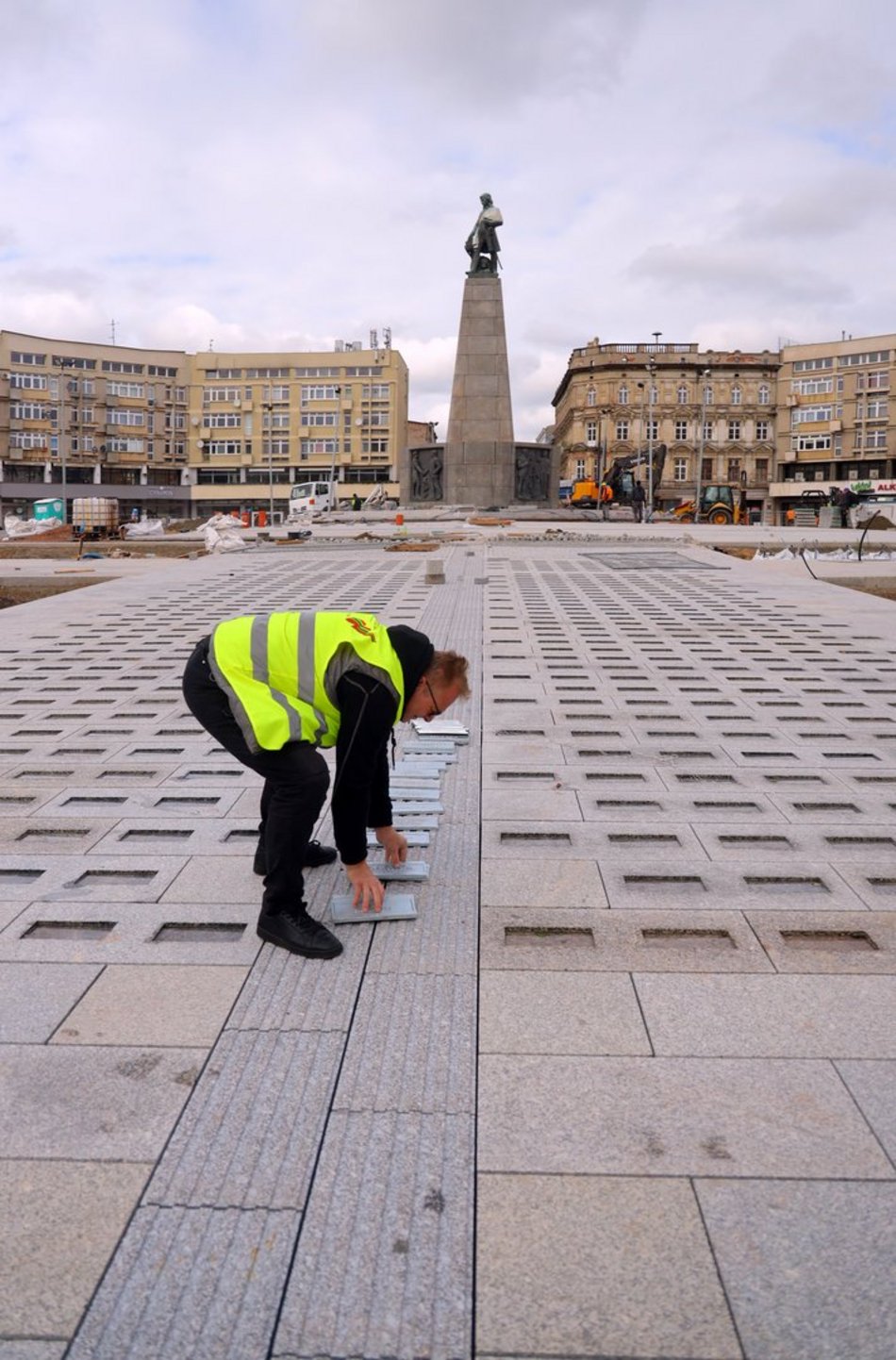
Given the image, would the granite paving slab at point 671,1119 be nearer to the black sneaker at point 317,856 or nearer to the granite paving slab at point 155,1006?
the granite paving slab at point 155,1006

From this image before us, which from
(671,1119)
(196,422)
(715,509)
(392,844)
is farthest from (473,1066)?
(196,422)

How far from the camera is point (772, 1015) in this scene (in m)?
3.24

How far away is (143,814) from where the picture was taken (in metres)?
5.21

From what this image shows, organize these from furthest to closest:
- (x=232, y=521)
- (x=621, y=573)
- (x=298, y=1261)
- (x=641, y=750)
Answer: (x=232, y=521) < (x=621, y=573) < (x=641, y=750) < (x=298, y=1261)

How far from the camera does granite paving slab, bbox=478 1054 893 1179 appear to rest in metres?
2.51

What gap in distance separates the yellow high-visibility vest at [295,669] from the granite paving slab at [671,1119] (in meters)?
1.15

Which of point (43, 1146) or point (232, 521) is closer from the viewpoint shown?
point (43, 1146)

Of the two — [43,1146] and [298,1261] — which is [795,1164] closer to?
[298,1261]

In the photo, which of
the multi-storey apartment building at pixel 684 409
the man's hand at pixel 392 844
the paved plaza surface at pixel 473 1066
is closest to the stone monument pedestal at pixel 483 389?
the paved plaza surface at pixel 473 1066

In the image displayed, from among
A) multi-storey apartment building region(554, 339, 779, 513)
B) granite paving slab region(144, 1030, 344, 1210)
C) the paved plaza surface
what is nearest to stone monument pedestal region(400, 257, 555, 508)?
the paved plaza surface

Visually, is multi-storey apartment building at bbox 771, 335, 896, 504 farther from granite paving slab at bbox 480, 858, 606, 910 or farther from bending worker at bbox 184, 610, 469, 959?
bending worker at bbox 184, 610, 469, 959

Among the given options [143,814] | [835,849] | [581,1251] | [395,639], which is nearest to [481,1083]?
[581,1251]

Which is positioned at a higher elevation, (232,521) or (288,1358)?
(232,521)

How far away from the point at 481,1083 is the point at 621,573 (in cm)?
1527
